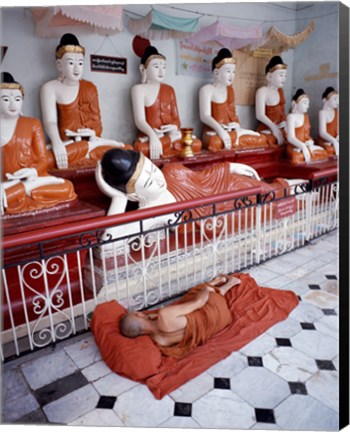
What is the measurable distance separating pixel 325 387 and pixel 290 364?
0.65ft

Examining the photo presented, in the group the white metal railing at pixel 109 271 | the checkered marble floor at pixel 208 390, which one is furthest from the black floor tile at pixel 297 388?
the white metal railing at pixel 109 271

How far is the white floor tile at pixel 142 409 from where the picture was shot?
63.2 inches

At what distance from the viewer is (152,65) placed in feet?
13.6

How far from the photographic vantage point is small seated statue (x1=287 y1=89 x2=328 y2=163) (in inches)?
205

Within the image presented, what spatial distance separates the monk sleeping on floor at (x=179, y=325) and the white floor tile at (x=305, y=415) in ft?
1.80

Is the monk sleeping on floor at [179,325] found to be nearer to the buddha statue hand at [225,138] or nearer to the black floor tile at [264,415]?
the black floor tile at [264,415]

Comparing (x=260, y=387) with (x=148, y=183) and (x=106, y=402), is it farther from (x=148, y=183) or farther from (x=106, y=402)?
(x=148, y=183)

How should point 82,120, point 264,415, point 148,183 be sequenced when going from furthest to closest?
point 82,120, point 148,183, point 264,415

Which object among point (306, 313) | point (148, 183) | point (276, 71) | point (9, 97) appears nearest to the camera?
point (306, 313)

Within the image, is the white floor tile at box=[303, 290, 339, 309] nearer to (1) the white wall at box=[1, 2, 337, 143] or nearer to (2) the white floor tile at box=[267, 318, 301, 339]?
(2) the white floor tile at box=[267, 318, 301, 339]

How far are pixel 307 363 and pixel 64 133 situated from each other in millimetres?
2988

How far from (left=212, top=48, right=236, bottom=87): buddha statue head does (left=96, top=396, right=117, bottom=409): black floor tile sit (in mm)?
4177

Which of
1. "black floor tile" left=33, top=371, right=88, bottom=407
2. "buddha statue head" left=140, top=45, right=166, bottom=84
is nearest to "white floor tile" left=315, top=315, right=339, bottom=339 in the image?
"black floor tile" left=33, top=371, right=88, bottom=407

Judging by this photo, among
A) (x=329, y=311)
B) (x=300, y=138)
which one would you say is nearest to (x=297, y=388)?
(x=329, y=311)
